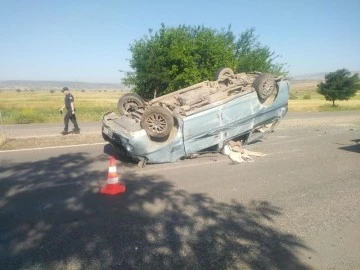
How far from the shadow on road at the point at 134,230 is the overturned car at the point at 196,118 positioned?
1425 mm

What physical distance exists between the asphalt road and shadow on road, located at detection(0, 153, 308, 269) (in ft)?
0.04

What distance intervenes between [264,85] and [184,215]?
503cm

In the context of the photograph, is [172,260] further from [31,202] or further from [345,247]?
[31,202]

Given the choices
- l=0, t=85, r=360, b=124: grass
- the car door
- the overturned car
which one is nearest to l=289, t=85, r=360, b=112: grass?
l=0, t=85, r=360, b=124: grass

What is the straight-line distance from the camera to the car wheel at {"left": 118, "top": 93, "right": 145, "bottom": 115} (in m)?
9.22

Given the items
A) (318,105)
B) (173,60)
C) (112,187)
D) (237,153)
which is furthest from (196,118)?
(318,105)

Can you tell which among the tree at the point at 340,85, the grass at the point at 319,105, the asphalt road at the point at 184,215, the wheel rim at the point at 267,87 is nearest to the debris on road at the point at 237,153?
the asphalt road at the point at 184,215

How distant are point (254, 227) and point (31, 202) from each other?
358 cm

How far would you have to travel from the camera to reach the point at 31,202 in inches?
215

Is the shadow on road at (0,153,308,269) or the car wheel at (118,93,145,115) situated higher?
the car wheel at (118,93,145,115)

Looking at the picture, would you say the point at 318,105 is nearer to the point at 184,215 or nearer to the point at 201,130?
the point at 201,130

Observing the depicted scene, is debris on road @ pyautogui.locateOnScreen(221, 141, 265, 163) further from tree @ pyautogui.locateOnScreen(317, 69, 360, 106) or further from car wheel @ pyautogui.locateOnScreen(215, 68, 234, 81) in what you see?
tree @ pyautogui.locateOnScreen(317, 69, 360, 106)

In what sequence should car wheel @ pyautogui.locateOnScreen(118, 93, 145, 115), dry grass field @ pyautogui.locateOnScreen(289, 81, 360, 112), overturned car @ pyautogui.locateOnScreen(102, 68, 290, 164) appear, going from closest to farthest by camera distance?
overturned car @ pyautogui.locateOnScreen(102, 68, 290, 164)
car wheel @ pyautogui.locateOnScreen(118, 93, 145, 115)
dry grass field @ pyautogui.locateOnScreen(289, 81, 360, 112)

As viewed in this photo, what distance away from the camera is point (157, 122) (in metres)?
7.52
